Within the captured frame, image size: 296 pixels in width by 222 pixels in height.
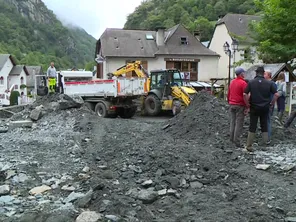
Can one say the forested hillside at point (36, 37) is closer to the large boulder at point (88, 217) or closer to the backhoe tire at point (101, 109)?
the backhoe tire at point (101, 109)

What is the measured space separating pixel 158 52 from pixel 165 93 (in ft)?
57.3

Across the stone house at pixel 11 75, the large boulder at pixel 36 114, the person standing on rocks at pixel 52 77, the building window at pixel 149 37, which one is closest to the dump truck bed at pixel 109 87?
the person standing on rocks at pixel 52 77

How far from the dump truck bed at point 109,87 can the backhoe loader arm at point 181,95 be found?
170 cm

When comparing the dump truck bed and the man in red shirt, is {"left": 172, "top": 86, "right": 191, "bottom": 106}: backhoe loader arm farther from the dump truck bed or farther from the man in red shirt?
the man in red shirt

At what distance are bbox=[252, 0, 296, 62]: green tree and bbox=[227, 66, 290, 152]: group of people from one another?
8.31 m

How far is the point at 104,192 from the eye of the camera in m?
5.86

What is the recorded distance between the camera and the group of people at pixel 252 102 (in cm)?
801

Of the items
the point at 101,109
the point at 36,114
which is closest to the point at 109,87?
the point at 101,109

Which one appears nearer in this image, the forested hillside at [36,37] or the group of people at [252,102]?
the group of people at [252,102]

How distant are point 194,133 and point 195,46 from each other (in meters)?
27.7

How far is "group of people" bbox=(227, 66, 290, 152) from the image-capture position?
8.01 metres

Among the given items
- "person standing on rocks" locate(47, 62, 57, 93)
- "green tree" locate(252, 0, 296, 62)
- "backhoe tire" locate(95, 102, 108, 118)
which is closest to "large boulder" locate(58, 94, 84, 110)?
"person standing on rocks" locate(47, 62, 57, 93)

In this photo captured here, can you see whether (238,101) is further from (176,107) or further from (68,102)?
(176,107)

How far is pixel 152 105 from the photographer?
1806 centimetres
